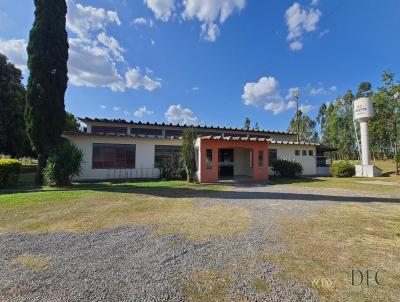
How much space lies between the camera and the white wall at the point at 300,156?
70.1 ft

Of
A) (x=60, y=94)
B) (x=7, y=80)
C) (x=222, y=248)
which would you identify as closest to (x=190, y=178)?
(x=60, y=94)

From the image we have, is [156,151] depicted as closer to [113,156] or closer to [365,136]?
[113,156]

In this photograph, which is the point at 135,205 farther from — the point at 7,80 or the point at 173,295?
the point at 7,80

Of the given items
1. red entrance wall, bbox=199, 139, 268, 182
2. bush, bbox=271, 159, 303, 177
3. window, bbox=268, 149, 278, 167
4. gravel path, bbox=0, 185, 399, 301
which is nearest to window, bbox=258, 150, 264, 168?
red entrance wall, bbox=199, 139, 268, 182

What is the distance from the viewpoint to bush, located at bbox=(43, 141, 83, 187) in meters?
→ 12.7

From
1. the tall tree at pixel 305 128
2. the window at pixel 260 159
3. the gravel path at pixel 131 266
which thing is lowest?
the gravel path at pixel 131 266

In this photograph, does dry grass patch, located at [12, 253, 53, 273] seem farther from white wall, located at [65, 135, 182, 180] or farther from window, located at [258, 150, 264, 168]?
window, located at [258, 150, 264, 168]

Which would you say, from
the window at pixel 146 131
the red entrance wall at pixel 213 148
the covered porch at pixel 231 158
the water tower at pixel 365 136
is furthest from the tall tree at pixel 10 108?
the water tower at pixel 365 136

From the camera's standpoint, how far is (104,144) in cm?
1658

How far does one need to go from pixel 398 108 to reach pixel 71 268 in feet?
122

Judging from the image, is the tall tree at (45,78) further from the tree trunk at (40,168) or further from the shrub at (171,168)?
the shrub at (171,168)

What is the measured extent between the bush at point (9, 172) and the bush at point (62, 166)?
1.78 metres

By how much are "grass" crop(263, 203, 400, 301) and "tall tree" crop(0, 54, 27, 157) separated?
2462 cm

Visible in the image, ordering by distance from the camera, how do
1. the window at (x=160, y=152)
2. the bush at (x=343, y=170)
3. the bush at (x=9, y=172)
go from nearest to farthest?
1. the bush at (x=9, y=172)
2. the window at (x=160, y=152)
3. the bush at (x=343, y=170)
